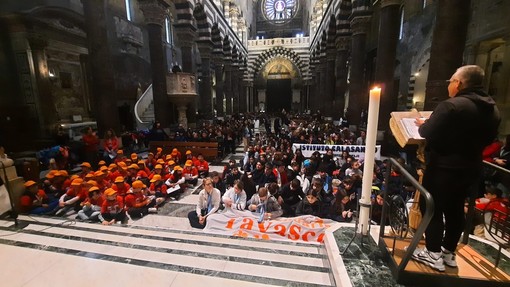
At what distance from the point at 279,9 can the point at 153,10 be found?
34.0m

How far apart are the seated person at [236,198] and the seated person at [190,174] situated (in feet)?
7.13

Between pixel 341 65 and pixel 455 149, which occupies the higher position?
pixel 341 65

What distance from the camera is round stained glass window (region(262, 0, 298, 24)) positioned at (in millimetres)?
38791

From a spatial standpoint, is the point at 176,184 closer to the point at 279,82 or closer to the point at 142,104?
the point at 142,104

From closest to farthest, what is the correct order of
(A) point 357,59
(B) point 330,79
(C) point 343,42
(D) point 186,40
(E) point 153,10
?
(E) point 153,10, (A) point 357,59, (D) point 186,40, (C) point 343,42, (B) point 330,79

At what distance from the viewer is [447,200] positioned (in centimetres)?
175

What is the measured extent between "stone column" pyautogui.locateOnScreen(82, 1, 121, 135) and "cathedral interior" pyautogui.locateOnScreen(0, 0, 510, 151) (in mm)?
31

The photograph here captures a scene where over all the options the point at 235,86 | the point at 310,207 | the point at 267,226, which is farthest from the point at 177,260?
the point at 235,86

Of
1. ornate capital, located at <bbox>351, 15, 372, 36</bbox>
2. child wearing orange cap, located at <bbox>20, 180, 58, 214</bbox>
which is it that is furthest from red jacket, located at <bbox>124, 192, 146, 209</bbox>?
ornate capital, located at <bbox>351, 15, 372, 36</bbox>

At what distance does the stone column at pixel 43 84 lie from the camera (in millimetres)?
10898

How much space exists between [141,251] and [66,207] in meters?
3.92

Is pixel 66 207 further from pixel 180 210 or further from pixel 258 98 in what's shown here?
pixel 258 98

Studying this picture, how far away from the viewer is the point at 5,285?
232 centimetres

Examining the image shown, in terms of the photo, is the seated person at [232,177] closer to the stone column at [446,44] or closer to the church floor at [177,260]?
the church floor at [177,260]
